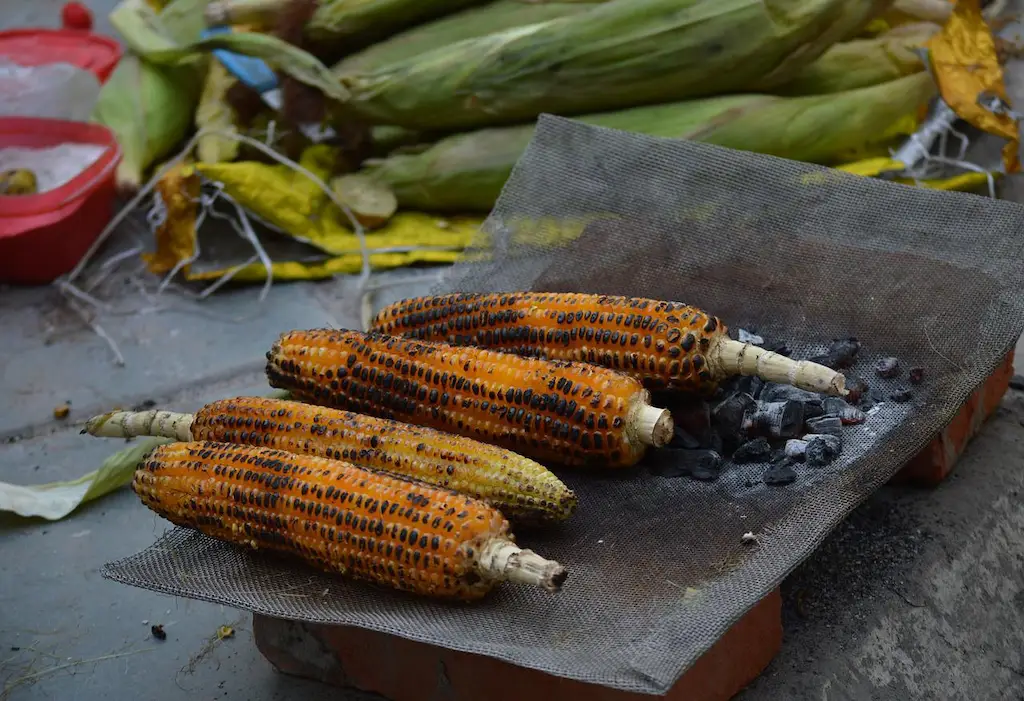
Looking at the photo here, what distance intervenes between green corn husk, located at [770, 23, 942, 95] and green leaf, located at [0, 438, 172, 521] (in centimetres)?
261

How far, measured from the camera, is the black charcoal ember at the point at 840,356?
211cm

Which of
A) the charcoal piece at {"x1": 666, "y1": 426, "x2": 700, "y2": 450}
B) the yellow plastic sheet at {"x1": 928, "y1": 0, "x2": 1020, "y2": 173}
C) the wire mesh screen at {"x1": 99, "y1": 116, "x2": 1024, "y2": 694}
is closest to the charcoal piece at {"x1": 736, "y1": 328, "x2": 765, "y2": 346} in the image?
the wire mesh screen at {"x1": 99, "y1": 116, "x2": 1024, "y2": 694}

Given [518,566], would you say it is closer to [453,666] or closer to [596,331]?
[453,666]

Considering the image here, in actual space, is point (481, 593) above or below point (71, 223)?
above

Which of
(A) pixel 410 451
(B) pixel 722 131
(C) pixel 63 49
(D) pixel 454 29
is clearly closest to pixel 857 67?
(B) pixel 722 131

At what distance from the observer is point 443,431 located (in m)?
2.04

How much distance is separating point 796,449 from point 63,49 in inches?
159

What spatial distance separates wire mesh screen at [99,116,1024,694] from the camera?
5.31 feet

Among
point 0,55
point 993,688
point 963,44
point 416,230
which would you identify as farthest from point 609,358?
point 0,55

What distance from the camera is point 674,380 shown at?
6.61 ft

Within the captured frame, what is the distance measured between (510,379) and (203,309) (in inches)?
81.0

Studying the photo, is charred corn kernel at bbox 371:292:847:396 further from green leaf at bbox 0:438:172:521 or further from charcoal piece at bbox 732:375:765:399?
green leaf at bbox 0:438:172:521

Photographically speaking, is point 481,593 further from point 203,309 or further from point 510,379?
point 203,309

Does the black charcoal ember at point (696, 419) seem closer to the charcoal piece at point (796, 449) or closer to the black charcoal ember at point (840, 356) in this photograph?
the charcoal piece at point (796, 449)
